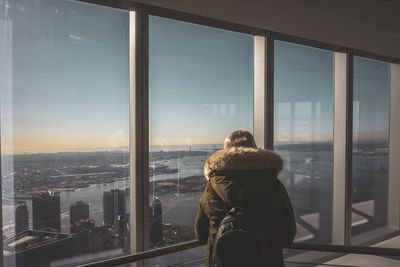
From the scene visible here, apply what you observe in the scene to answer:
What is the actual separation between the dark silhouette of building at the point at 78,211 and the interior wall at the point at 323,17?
167cm

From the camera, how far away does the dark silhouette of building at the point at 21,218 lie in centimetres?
193

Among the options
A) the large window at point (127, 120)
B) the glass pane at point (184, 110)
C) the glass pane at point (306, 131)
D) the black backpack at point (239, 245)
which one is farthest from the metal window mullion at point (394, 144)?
the black backpack at point (239, 245)

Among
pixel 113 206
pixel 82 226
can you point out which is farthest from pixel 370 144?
pixel 82 226

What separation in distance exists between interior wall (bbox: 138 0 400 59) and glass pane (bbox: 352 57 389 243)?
34cm

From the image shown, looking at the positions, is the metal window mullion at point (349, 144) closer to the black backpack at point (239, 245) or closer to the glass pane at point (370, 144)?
the glass pane at point (370, 144)

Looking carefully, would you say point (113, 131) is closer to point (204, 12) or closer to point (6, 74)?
point (6, 74)

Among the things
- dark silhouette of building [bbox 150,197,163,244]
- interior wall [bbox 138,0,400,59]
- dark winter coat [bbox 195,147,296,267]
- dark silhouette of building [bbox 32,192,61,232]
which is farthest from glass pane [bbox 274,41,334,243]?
dark silhouette of building [bbox 32,192,61,232]

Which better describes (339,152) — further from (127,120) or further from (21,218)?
(21,218)

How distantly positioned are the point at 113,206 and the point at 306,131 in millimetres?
2284

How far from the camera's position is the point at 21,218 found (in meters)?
1.95

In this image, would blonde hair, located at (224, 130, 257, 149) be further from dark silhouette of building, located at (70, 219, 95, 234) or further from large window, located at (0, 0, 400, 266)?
dark silhouette of building, located at (70, 219, 95, 234)

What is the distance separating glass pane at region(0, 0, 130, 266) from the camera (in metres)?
1.93

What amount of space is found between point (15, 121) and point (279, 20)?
258 centimetres

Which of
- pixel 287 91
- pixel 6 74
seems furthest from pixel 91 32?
pixel 287 91
